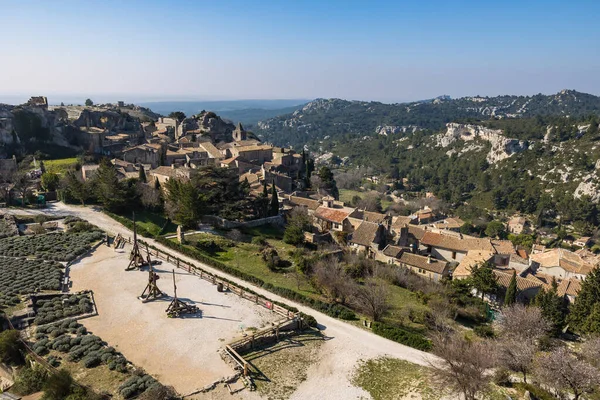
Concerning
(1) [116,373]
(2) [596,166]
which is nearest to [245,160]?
(1) [116,373]

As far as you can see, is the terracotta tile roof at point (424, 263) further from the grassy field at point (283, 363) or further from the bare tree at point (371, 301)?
the grassy field at point (283, 363)

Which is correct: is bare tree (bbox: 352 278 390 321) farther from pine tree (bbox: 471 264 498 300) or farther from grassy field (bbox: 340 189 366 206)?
grassy field (bbox: 340 189 366 206)

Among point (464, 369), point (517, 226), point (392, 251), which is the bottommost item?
point (517, 226)

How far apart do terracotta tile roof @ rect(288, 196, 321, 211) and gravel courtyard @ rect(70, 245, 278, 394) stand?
2707cm

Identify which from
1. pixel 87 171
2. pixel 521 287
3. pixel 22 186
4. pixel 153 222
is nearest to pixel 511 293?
pixel 521 287

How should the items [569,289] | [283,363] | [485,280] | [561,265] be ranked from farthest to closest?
[561,265] → [569,289] → [485,280] → [283,363]

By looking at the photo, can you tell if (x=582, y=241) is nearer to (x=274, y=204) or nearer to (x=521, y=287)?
(x=521, y=287)

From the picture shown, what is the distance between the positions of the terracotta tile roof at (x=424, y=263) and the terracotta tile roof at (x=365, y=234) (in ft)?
14.2

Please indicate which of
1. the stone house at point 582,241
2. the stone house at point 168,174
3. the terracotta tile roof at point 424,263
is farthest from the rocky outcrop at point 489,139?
the stone house at point 168,174

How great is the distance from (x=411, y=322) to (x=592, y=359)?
40.4ft

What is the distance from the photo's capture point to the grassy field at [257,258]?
123 feet

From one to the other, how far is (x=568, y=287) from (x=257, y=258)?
1413 inches

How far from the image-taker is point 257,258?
139 ft

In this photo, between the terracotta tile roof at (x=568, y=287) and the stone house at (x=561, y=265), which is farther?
the stone house at (x=561, y=265)
